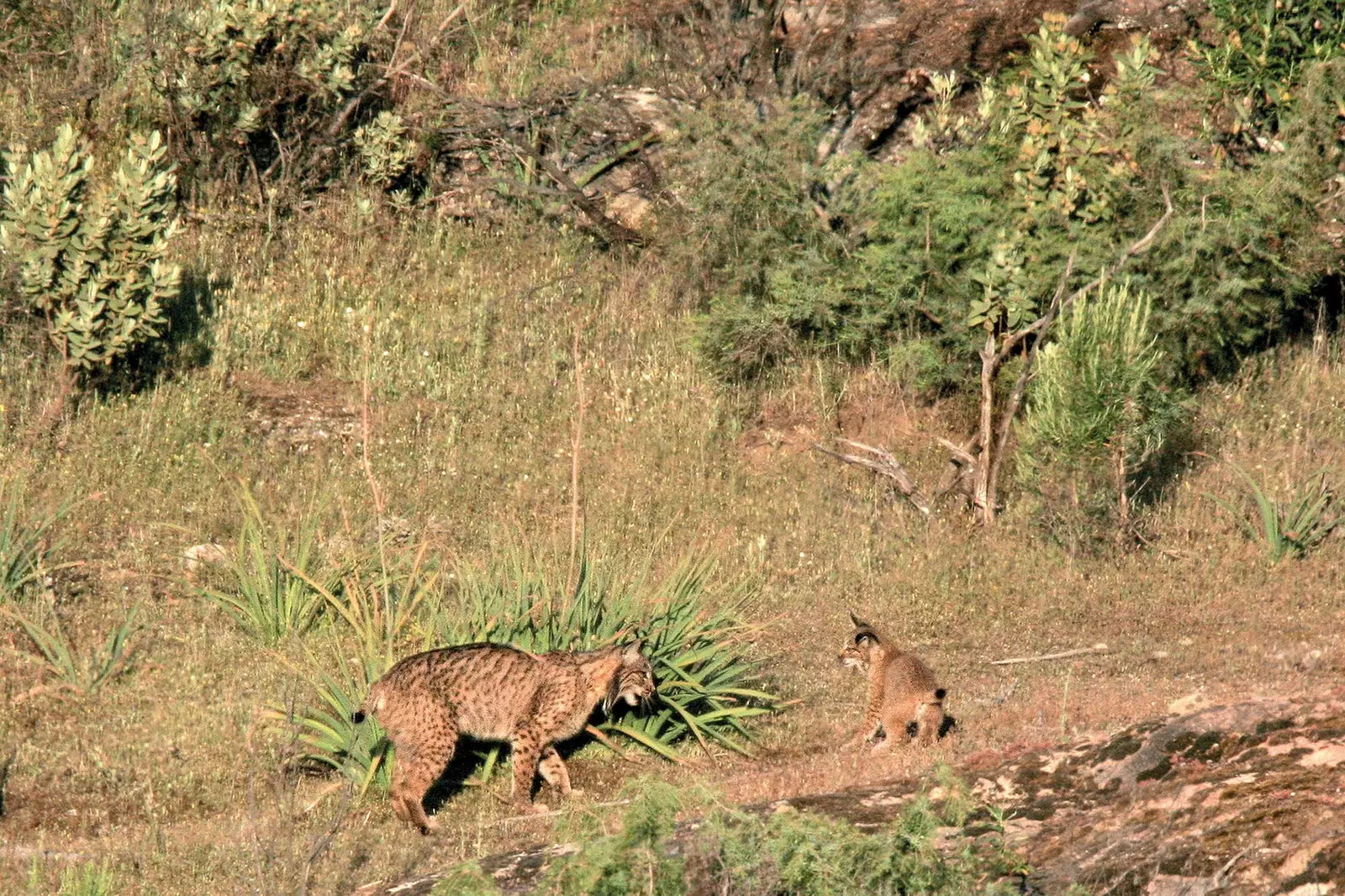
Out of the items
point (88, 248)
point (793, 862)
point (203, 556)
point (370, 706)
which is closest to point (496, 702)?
point (370, 706)

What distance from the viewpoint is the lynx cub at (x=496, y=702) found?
9211 millimetres

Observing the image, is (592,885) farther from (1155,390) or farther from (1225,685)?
(1155,390)

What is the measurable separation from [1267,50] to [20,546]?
36.0 ft

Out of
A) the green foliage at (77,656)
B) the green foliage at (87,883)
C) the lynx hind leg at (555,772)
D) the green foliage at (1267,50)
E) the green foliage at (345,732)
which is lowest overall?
the green foliage at (77,656)

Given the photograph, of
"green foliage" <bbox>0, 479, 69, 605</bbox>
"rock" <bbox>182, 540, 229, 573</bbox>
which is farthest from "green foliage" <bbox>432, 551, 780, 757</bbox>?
"green foliage" <bbox>0, 479, 69, 605</bbox>

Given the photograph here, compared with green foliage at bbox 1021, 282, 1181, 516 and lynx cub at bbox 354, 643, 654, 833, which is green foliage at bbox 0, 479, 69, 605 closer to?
lynx cub at bbox 354, 643, 654, 833

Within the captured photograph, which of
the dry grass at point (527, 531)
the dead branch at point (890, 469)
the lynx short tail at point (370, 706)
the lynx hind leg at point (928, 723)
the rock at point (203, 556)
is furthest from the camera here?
the dead branch at point (890, 469)

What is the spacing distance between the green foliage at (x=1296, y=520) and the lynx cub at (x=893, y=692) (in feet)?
13.2

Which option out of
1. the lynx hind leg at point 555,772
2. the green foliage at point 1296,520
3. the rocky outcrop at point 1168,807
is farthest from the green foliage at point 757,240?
the rocky outcrop at point 1168,807

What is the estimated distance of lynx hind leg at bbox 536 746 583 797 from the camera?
962 cm

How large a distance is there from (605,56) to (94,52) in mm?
5146

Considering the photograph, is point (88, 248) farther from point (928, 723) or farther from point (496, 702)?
point (928, 723)

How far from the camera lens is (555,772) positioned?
31.8 feet

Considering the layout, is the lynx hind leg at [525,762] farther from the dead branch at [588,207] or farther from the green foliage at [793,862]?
the dead branch at [588,207]
